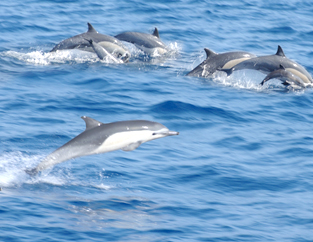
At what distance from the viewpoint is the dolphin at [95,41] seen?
63.1 ft

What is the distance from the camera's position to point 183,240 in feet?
28.2

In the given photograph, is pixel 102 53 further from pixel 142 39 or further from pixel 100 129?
pixel 100 129

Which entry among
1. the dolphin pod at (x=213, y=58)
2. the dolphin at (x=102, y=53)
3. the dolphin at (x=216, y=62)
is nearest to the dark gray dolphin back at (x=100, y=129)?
the dolphin pod at (x=213, y=58)

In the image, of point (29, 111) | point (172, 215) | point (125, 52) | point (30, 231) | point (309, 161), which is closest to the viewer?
point (30, 231)

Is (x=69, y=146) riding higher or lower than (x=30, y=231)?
higher

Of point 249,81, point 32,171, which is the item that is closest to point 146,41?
point 249,81

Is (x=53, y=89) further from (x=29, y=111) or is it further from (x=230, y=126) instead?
(x=230, y=126)

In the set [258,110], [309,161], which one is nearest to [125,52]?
[258,110]

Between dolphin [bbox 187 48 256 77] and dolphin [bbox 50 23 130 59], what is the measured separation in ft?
8.61

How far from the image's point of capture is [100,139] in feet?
33.1

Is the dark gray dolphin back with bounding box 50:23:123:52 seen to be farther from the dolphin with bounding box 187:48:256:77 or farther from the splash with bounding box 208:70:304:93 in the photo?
the splash with bounding box 208:70:304:93

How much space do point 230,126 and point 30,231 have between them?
21.3 feet

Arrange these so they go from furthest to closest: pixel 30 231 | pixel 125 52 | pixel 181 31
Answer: pixel 181 31, pixel 125 52, pixel 30 231

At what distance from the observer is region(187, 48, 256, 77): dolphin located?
18047mm
